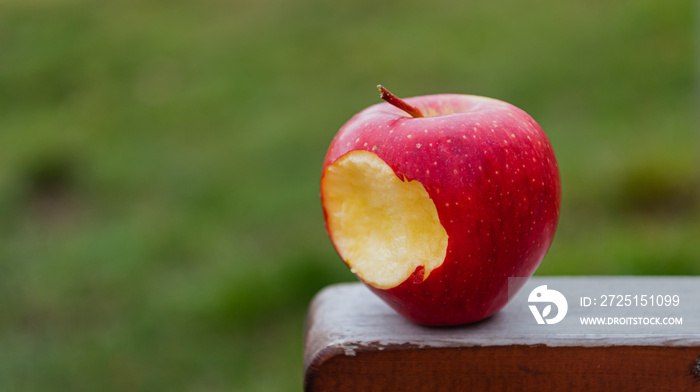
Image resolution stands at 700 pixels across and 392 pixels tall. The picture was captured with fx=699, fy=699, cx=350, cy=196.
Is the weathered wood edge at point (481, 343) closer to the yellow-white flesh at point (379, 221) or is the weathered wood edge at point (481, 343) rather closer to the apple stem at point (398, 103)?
the yellow-white flesh at point (379, 221)

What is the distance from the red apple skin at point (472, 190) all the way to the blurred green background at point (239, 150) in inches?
36.6

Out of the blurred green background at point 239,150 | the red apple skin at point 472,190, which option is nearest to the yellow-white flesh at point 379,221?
the red apple skin at point 472,190

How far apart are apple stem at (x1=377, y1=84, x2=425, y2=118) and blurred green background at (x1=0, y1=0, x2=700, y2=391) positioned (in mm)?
982

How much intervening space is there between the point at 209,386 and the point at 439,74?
83.1 inches

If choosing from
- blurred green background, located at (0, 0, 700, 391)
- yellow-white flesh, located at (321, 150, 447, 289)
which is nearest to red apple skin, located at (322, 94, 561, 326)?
yellow-white flesh, located at (321, 150, 447, 289)

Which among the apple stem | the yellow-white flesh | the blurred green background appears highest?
the apple stem

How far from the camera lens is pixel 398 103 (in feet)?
2.96

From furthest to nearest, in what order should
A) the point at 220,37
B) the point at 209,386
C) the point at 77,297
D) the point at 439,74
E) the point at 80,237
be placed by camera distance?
1. the point at 220,37
2. the point at 439,74
3. the point at 80,237
4. the point at 77,297
5. the point at 209,386

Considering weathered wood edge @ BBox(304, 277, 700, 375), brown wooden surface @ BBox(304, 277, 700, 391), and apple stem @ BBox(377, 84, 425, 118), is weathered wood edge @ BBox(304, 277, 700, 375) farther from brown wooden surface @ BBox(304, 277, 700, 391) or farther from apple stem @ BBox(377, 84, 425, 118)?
apple stem @ BBox(377, 84, 425, 118)

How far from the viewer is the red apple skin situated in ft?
2.70

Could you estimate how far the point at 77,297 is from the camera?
2.06m

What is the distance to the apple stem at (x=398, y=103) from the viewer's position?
882 mm

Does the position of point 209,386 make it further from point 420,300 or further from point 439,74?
point 439,74

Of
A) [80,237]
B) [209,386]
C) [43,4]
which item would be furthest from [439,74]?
[43,4]
